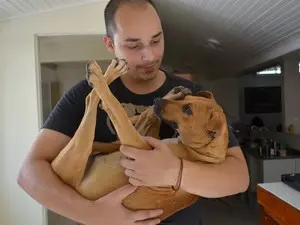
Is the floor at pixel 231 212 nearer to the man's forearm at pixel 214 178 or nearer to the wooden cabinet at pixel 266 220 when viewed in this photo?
the wooden cabinet at pixel 266 220

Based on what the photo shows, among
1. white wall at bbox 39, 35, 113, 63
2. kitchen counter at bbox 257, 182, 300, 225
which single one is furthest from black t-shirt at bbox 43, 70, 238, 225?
white wall at bbox 39, 35, 113, 63

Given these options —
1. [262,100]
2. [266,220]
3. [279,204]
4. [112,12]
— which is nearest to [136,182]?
[112,12]

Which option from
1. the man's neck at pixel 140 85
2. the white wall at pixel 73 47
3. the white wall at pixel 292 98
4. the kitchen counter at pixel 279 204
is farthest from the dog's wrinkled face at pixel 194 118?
the white wall at pixel 292 98

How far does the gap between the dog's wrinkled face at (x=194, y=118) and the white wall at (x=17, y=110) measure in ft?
8.96

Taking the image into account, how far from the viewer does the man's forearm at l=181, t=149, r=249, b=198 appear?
2.51ft

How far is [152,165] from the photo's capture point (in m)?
0.73

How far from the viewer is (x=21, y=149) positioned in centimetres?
331

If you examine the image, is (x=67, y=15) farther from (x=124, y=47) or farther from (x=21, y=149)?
(x=124, y=47)

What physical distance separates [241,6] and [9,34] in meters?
2.07

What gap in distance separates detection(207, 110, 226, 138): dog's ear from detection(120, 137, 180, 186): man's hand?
0.10 m

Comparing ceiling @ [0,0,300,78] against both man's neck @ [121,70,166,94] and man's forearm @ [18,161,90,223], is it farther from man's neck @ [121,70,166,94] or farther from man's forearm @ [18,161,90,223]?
man's forearm @ [18,161,90,223]

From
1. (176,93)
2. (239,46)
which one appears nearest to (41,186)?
(176,93)

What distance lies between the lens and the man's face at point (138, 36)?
0.86 m

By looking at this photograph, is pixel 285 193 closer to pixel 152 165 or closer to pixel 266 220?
pixel 266 220
